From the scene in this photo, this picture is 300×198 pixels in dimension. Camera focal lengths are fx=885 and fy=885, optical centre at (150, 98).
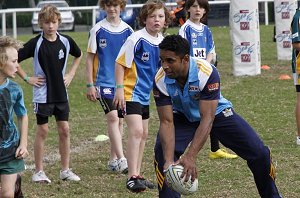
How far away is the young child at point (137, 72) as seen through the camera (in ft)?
28.4

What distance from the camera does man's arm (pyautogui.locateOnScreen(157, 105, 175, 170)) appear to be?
6.88m

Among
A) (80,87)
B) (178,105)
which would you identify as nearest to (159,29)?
(178,105)

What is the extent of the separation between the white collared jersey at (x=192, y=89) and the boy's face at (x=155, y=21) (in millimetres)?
1740

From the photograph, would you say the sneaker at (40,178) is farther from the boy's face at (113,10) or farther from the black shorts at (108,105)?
the boy's face at (113,10)

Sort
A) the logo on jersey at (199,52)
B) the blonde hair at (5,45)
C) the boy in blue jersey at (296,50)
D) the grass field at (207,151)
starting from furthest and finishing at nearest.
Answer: the boy in blue jersey at (296,50)
the logo on jersey at (199,52)
the grass field at (207,151)
the blonde hair at (5,45)

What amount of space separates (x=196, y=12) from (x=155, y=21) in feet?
6.18

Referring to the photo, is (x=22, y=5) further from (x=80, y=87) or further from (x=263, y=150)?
(x=263, y=150)

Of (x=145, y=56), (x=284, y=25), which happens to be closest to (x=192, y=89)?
(x=145, y=56)

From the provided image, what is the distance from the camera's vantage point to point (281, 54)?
839 inches

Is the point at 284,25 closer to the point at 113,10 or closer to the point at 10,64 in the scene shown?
the point at 113,10

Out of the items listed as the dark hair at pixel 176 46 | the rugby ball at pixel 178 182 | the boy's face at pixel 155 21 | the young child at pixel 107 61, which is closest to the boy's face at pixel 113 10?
the young child at pixel 107 61

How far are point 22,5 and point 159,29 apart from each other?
40.9 metres

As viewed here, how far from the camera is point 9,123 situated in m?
7.08

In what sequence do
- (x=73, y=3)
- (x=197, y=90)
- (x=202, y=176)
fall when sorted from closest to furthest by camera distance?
1. (x=197, y=90)
2. (x=202, y=176)
3. (x=73, y=3)
